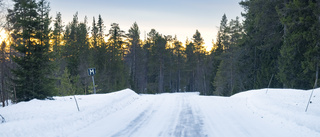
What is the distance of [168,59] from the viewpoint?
63.1 meters

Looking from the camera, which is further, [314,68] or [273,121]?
[314,68]

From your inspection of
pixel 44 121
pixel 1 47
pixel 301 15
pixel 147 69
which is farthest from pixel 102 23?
pixel 44 121

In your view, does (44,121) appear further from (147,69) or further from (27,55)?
(147,69)

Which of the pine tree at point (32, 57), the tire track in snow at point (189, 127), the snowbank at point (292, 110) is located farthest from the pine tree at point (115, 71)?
the tire track in snow at point (189, 127)

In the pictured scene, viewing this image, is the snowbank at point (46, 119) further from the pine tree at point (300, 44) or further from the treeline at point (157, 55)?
the pine tree at point (300, 44)

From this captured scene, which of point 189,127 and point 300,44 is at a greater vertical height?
point 300,44

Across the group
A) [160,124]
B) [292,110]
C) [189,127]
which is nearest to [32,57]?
[160,124]

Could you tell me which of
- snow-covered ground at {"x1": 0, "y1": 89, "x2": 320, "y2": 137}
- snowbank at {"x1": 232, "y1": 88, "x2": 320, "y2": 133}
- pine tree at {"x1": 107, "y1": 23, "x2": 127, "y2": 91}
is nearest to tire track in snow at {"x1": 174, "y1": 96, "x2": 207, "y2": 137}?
snow-covered ground at {"x1": 0, "y1": 89, "x2": 320, "y2": 137}

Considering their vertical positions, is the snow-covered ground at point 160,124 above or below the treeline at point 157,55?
below

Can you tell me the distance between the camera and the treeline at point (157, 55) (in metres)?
14.2

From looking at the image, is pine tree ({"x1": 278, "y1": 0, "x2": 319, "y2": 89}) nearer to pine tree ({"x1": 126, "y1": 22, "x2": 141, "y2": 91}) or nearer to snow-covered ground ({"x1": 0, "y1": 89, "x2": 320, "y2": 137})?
snow-covered ground ({"x1": 0, "y1": 89, "x2": 320, "y2": 137})

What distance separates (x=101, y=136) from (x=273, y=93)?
38.9 feet

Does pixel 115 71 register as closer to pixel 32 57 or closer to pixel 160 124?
pixel 32 57

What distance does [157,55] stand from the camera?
202 ft
